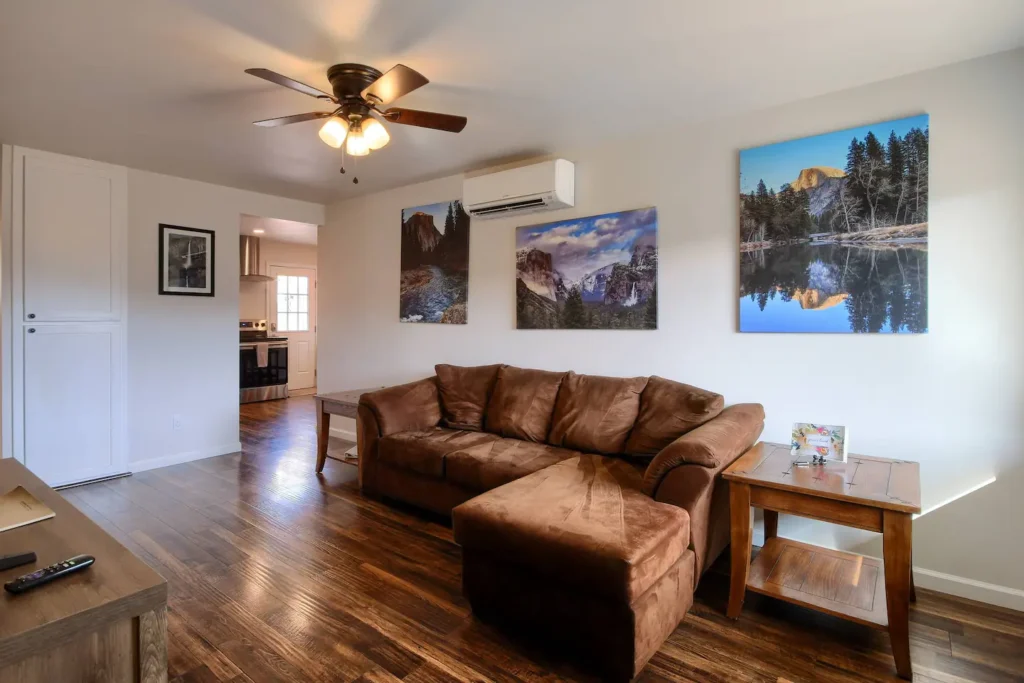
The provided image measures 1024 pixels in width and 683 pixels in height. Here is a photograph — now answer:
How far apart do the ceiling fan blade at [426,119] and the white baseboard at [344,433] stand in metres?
3.49

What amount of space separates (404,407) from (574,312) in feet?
4.47

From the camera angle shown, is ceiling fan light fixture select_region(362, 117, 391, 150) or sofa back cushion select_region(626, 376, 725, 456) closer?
ceiling fan light fixture select_region(362, 117, 391, 150)

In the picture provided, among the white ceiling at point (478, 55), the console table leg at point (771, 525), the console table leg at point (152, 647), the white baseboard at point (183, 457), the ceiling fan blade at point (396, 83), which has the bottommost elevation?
the white baseboard at point (183, 457)

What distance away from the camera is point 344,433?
5277 millimetres

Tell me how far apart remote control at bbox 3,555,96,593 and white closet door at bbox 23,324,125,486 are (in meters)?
3.30

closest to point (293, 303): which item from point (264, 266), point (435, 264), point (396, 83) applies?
point (264, 266)

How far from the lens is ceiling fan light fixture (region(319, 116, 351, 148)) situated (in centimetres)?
245

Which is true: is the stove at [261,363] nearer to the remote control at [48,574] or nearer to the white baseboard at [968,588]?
the remote control at [48,574]

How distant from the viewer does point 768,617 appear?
2254 mm

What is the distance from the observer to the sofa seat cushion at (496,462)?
2842 millimetres

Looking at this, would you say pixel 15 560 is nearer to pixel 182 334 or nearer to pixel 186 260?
pixel 182 334

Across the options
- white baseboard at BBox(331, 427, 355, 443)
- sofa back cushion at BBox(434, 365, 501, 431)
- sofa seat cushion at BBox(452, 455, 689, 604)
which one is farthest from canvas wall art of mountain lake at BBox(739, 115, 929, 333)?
white baseboard at BBox(331, 427, 355, 443)

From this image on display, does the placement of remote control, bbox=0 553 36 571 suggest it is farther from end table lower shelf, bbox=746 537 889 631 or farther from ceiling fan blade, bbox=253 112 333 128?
end table lower shelf, bbox=746 537 889 631

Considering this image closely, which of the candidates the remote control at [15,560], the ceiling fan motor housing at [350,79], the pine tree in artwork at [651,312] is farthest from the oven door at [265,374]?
the remote control at [15,560]
